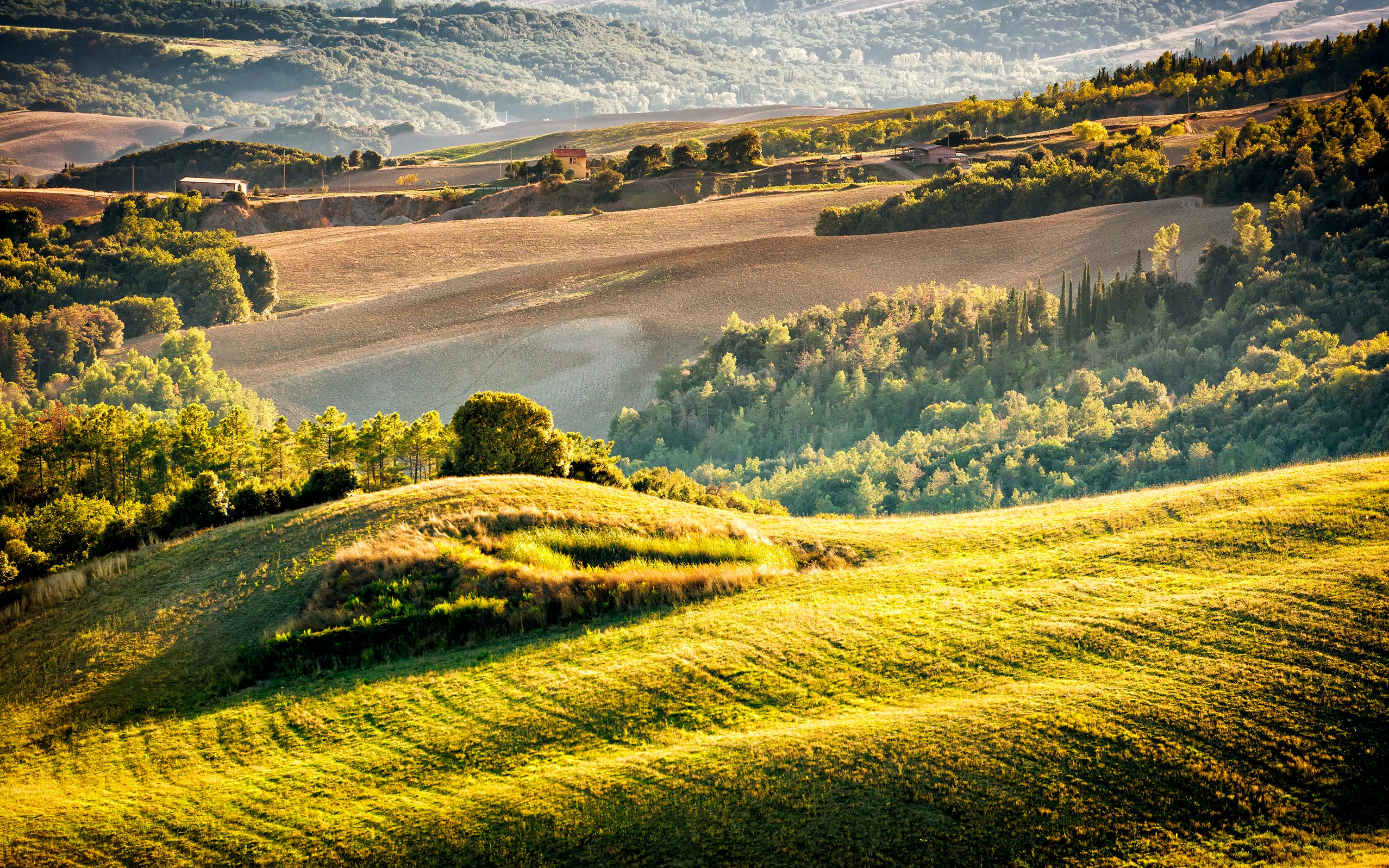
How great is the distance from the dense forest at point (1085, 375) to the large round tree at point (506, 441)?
22.2 meters

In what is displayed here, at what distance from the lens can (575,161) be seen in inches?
5138

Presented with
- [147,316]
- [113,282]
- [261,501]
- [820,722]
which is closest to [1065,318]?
[261,501]

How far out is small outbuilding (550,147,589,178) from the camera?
12619 centimetres

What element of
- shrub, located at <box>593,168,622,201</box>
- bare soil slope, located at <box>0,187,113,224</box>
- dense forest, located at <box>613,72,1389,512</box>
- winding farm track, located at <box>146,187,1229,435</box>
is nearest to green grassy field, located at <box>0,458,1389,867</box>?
dense forest, located at <box>613,72,1389,512</box>

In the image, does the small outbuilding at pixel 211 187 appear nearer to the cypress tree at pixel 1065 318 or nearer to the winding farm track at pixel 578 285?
the winding farm track at pixel 578 285

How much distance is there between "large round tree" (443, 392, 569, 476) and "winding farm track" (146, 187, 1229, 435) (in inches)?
1475

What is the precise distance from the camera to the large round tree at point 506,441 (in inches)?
1163

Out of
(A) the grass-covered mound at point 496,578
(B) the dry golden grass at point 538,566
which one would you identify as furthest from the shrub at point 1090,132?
(A) the grass-covered mound at point 496,578

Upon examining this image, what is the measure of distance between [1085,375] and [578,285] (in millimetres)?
40696

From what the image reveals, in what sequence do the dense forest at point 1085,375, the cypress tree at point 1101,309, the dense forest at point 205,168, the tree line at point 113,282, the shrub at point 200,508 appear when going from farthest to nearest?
the dense forest at point 205,168 → the tree line at point 113,282 → the cypress tree at point 1101,309 → the dense forest at point 1085,375 → the shrub at point 200,508

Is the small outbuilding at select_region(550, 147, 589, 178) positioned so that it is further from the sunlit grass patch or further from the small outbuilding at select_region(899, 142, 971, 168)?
the sunlit grass patch

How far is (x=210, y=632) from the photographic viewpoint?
19.8 meters

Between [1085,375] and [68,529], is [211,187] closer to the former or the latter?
[1085,375]

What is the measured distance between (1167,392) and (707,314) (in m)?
33.0
